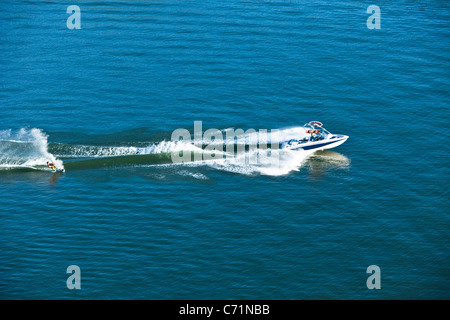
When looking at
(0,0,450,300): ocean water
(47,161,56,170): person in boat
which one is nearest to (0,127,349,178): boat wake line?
(0,0,450,300): ocean water

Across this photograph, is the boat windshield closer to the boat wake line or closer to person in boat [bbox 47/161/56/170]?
the boat wake line

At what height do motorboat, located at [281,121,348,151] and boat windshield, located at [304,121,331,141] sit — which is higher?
boat windshield, located at [304,121,331,141]

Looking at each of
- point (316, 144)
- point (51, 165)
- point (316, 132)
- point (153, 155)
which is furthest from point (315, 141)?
point (51, 165)

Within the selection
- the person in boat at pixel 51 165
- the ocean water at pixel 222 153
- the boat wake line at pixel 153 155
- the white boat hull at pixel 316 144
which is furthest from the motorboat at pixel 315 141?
the person in boat at pixel 51 165

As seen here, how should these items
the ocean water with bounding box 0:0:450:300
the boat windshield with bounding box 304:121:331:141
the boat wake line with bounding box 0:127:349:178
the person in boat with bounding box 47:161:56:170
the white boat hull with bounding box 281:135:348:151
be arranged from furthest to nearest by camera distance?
the boat windshield with bounding box 304:121:331:141, the white boat hull with bounding box 281:135:348:151, the boat wake line with bounding box 0:127:349:178, the person in boat with bounding box 47:161:56:170, the ocean water with bounding box 0:0:450:300

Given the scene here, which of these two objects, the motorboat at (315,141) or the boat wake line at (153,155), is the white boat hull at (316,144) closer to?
the motorboat at (315,141)

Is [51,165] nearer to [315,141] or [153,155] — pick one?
[153,155]
